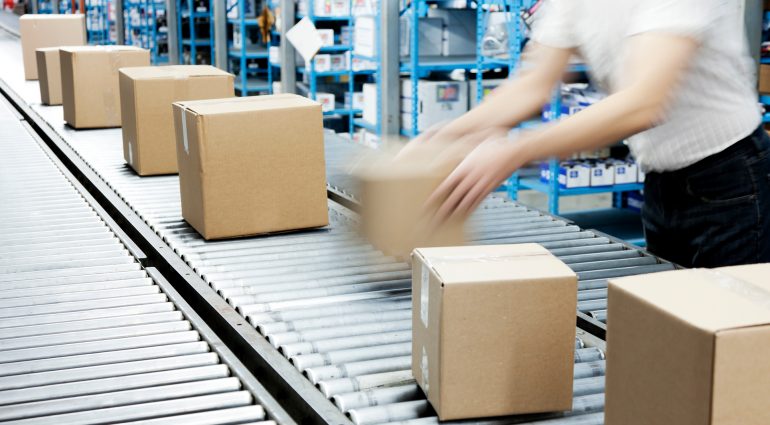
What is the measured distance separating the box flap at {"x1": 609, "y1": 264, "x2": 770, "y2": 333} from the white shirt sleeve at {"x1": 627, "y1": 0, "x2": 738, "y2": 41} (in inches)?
18.1

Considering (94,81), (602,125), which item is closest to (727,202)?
(602,125)

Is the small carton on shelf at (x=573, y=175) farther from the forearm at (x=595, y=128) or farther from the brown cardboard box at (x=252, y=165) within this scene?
the forearm at (x=595, y=128)

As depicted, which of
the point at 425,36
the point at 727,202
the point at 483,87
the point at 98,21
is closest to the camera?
the point at 727,202

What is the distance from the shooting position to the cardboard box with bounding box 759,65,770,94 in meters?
4.79

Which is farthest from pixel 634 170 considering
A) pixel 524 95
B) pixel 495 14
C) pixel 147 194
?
pixel 524 95

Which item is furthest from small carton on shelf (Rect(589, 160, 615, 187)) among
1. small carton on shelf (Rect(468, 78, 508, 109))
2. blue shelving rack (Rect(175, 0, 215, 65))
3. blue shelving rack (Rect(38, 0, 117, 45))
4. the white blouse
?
blue shelving rack (Rect(38, 0, 117, 45))

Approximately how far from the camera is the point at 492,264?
1.61 meters

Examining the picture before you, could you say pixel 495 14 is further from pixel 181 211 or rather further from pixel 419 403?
pixel 419 403

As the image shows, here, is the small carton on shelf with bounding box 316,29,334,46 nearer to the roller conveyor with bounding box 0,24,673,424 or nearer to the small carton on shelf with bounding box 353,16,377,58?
the small carton on shelf with bounding box 353,16,377,58

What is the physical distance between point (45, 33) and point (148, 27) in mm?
5901

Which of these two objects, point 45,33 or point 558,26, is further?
point 45,33

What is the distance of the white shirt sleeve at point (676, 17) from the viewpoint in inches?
63.2

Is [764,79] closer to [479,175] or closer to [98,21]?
[479,175]

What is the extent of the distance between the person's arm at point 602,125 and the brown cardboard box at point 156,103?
7.17ft
